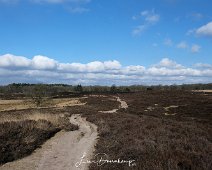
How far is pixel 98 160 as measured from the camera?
14836 millimetres

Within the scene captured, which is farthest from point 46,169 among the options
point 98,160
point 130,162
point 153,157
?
point 153,157

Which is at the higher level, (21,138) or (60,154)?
(21,138)

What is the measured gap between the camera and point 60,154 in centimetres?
1662

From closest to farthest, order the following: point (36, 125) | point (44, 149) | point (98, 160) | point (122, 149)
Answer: point (98, 160) < point (122, 149) < point (44, 149) < point (36, 125)

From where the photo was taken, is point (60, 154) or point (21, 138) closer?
point (60, 154)

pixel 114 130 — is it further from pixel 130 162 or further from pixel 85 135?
pixel 130 162

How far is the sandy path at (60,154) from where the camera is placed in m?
14.2

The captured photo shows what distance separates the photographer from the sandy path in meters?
14.2

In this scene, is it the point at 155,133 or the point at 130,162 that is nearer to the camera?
the point at 130,162

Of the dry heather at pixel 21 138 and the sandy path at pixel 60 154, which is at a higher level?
the dry heather at pixel 21 138

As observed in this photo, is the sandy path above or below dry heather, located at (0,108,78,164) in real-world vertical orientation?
below

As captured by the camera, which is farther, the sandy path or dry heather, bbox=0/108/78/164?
dry heather, bbox=0/108/78/164

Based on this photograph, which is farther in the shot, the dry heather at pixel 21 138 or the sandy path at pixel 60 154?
the dry heather at pixel 21 138

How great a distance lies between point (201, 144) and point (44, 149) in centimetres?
817
